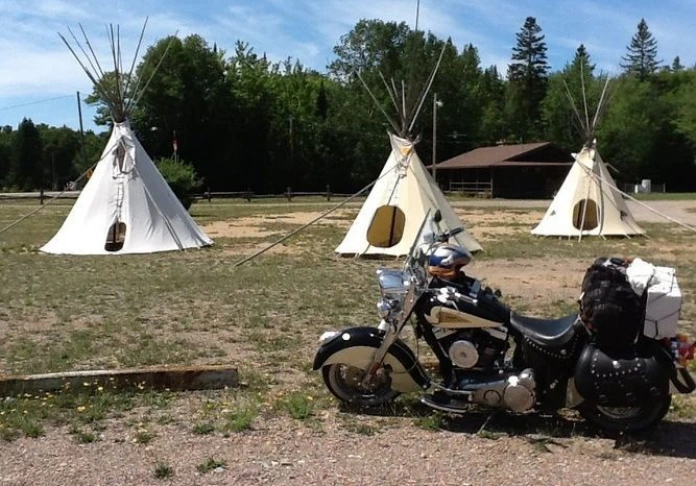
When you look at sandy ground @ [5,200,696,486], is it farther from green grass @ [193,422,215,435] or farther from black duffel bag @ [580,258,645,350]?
black duffel bag @ [580,258,645,350]

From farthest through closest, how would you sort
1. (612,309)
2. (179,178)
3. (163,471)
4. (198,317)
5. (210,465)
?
(179,178) < (198,317) < (612,309) < (210,465) < (163,471)

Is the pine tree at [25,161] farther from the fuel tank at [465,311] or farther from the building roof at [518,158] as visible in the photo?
the fuel tank at [465,311]

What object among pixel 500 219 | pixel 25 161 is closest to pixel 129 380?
pixel 500 219

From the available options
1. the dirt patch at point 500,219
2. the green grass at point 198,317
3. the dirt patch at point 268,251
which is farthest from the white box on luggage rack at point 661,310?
the dirt patch at point 500,219

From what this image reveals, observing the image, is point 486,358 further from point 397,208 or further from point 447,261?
point 397,208

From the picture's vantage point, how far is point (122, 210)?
58.3 ft

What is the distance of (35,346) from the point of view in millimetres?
7945

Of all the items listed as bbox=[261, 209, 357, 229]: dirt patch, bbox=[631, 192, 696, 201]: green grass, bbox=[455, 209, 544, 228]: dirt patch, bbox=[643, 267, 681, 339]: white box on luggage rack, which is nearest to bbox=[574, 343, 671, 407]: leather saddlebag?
bbox=[643, 267, 681, 339]: white box on luggage rack

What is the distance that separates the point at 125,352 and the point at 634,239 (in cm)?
1586

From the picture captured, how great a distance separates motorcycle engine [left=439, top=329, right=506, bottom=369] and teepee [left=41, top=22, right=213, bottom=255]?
12896 mm

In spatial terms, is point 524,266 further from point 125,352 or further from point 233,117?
point 233,117

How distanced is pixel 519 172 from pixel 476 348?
54229 mm

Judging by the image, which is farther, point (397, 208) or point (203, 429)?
point (397, 208)

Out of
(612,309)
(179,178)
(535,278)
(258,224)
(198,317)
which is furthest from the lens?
(179,178)
